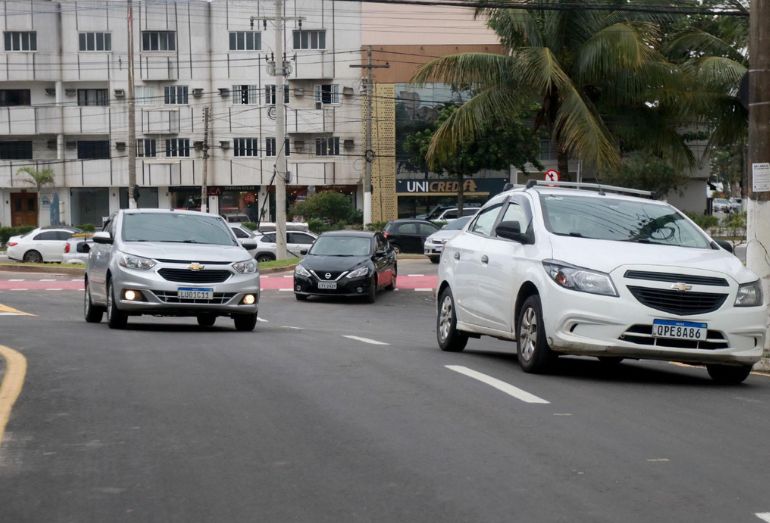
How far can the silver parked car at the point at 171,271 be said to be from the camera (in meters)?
15.7

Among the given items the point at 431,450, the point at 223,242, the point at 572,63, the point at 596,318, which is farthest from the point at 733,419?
the point at 572,63

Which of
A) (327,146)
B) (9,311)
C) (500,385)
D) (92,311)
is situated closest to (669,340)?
(500,385)

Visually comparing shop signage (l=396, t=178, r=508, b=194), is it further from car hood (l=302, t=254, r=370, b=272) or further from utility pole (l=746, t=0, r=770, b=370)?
utility pole (l=746, t=0, r=770, b=370)

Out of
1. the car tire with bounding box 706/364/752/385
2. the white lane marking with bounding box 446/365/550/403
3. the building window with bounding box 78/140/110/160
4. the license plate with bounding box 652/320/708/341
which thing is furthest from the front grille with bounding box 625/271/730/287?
the building window with bounding box 78/140/110/160

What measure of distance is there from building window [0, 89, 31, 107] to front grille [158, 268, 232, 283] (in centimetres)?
6086

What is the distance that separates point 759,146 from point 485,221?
352 cm

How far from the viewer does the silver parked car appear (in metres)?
15.7

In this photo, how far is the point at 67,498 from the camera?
586 cm

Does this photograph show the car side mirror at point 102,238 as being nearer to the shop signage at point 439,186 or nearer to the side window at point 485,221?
the side window at point 485,221

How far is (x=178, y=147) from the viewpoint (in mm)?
72562

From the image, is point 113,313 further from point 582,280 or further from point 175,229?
point 582,280

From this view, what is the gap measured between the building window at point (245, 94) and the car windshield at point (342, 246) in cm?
4432

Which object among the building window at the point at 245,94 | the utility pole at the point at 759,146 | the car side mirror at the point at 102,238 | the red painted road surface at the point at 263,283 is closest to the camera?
the utility pole at the point at 759,146

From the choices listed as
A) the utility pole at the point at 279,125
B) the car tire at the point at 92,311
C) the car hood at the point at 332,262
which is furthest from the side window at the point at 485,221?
the utility pole at the point at 279,125
